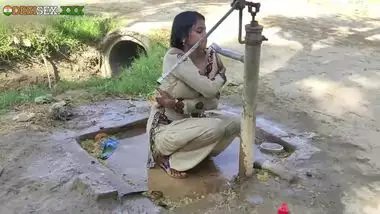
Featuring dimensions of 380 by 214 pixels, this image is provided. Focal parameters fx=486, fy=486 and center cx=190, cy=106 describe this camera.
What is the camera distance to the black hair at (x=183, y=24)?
142 inches

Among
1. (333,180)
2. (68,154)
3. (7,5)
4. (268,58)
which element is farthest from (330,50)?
Result: (7,5)

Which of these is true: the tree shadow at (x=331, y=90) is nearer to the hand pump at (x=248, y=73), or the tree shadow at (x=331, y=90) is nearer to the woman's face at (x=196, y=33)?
the hand pump at (x=248, y=73)

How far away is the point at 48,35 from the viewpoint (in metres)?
8.71

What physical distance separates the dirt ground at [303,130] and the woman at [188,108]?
18.0 inches

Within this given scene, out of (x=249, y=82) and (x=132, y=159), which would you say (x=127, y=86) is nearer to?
(x=132, y=159)

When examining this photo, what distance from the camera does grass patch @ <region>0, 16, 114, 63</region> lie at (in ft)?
27.5

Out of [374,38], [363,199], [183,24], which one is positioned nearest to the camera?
[363,199]

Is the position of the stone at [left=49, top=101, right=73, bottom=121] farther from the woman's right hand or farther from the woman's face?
the woman's face

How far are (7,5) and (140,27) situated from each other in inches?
90.7

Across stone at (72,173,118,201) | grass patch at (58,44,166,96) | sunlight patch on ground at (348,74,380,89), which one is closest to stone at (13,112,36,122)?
grass patch at (58,44,166,96)

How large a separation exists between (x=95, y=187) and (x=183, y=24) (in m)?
1.36

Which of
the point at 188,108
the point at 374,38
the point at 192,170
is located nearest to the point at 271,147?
the point at 192,170

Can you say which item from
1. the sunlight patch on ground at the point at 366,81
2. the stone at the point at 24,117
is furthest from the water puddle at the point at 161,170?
the sunlight patch on ground at the point at 366,81

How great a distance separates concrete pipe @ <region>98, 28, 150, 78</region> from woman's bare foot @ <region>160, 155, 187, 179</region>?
4399 millimetres
